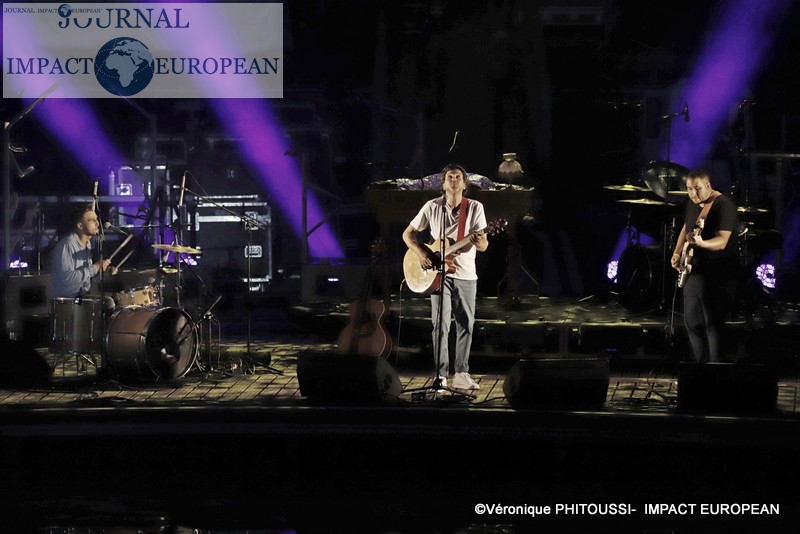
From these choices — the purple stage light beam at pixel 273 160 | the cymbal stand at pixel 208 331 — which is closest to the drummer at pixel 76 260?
the cymbal stand at pixel 208 331

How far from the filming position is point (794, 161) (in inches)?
516

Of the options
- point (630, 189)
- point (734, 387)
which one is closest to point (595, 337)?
point (630, 189)

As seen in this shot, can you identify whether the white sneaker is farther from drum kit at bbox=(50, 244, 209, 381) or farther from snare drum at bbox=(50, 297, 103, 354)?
snare drum at bbox=(50, 297, 103, 354)

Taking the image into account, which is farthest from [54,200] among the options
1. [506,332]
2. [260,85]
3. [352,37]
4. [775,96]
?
[775,96]

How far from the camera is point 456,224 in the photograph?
7980 mm

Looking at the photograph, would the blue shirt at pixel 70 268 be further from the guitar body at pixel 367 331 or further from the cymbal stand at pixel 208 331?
the guitar body at pixel 367 331

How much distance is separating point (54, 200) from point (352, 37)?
15.0 feet

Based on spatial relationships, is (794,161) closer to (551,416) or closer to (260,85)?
(260,85)

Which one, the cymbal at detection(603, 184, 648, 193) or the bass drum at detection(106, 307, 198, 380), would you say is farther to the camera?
the cymbal at detection(603, 184, 648, 193)

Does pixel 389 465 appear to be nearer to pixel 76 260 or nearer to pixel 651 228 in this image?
pixel 76 260

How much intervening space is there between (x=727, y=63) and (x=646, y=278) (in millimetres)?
3349

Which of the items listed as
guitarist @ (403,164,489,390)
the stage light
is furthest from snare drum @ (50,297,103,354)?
the stage light

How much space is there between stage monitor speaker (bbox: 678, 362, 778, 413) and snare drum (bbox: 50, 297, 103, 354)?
491 centimetres

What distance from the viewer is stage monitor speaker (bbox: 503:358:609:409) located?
6.94m
